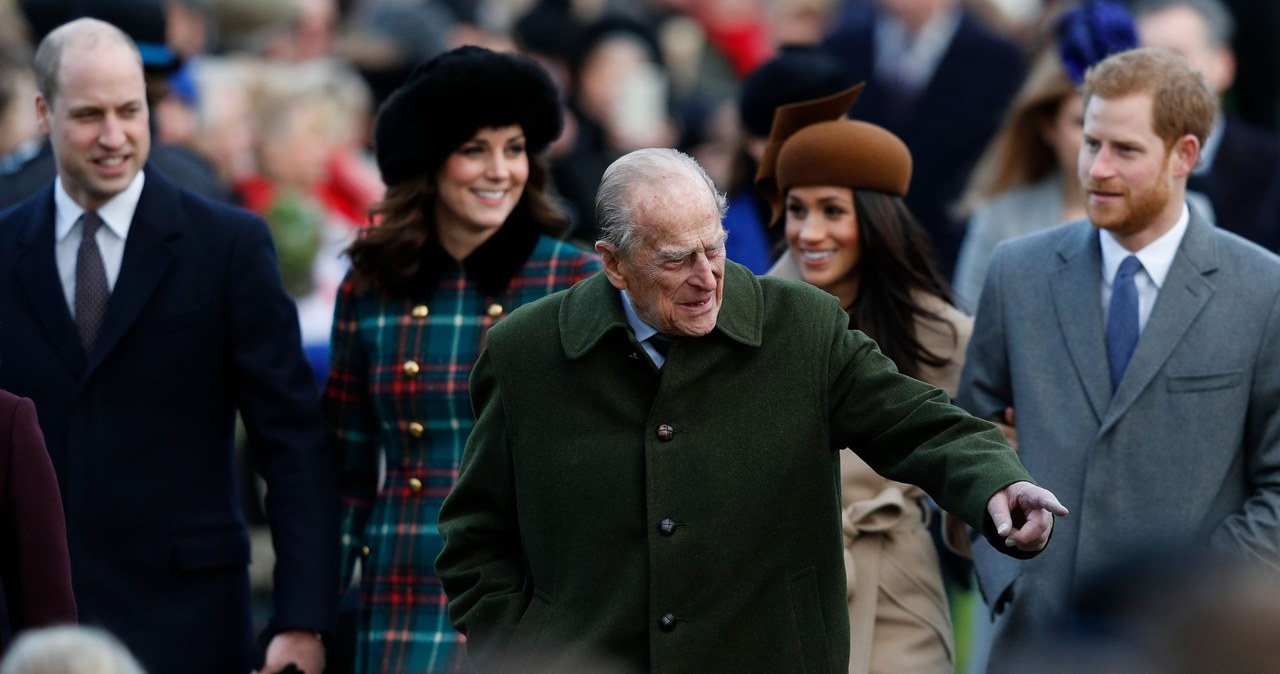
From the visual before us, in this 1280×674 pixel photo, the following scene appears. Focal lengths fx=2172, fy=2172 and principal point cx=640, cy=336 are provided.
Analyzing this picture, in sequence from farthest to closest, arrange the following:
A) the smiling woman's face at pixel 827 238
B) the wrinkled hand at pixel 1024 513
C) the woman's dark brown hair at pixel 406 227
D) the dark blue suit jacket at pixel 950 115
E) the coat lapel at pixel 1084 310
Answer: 1. the dark blue suit jacket at pixel 950 115
2. the smiling woman's face at pixel 827 238
3. the woman's dark brown hair at pixel 406 227
4. the coat lapel at pixel 1084 310
5. the wrinkled hand at pixel 1024 513

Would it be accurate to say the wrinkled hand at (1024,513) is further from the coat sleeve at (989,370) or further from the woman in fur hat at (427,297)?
the woman in fur hat at (427,297)

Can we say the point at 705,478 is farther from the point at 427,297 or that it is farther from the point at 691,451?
the point at 427,297

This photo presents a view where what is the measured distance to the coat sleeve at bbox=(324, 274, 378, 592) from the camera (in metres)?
6.18

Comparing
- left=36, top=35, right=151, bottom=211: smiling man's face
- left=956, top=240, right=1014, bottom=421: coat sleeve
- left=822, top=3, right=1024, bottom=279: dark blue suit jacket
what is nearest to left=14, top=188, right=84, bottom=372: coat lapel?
left=36, top=35, right=151, bottom=211: smiling man's face

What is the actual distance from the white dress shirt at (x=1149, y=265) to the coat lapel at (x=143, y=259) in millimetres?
2551

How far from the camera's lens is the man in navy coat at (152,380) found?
580 centimetres

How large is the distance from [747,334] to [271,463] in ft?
6.04

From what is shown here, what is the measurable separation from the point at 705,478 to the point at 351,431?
176 cm

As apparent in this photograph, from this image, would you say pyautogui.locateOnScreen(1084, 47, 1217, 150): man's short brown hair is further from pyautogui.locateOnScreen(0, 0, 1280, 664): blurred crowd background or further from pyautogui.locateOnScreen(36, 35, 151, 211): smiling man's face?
pyautogui.locateOnScreen(36, 35, 151, 211): smiling man's face

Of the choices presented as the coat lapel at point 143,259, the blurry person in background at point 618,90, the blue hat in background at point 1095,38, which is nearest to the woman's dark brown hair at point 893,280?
the blue hat in background at point 1095,38

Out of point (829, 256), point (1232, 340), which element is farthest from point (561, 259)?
point (1232, 340)

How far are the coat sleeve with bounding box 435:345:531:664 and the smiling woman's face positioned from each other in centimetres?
165

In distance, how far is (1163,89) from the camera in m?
5.83

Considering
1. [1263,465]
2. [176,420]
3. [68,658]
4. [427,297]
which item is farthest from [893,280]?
[68,658]
